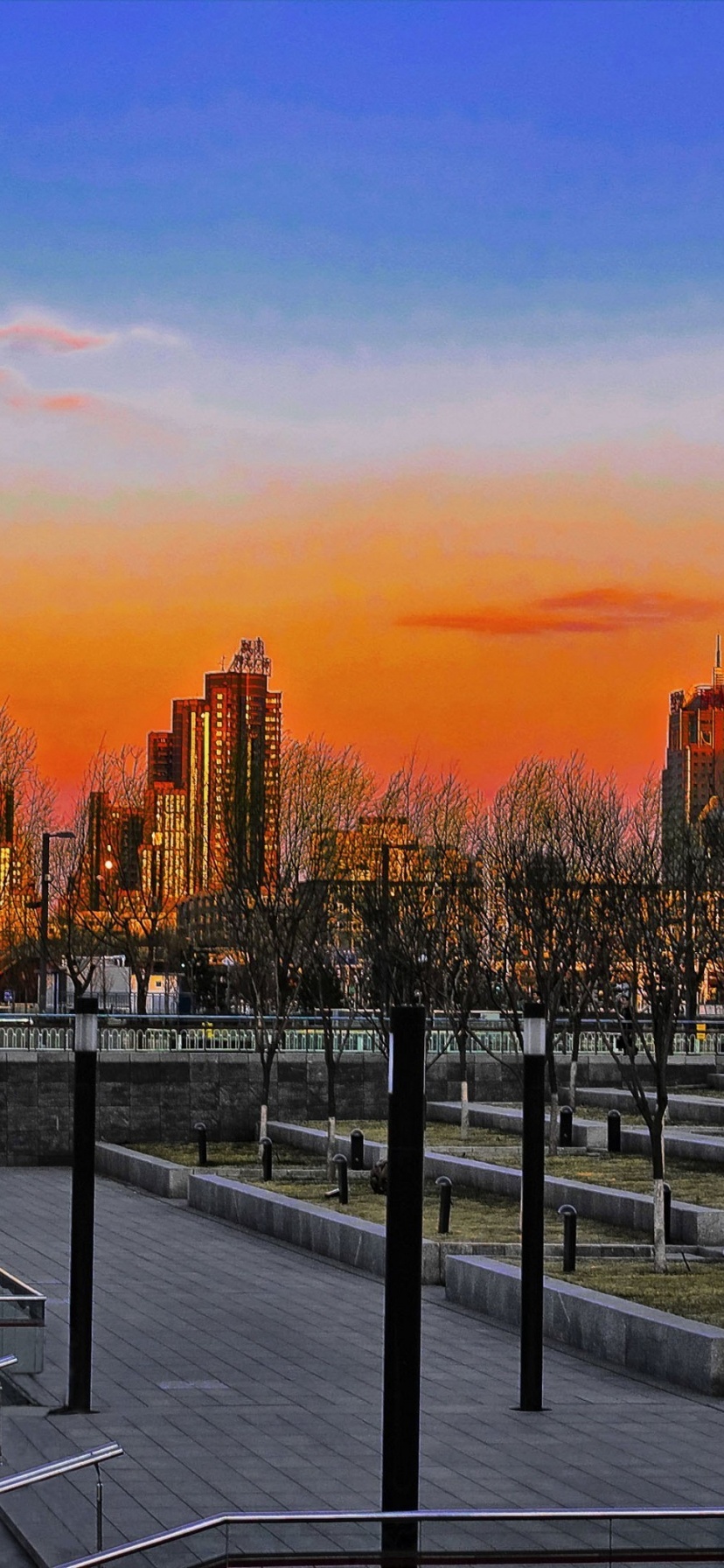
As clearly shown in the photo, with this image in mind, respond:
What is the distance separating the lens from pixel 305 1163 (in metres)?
30.2

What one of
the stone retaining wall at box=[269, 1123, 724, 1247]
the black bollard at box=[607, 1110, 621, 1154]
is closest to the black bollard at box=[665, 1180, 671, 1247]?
the stone retaining wall at box=[269, 1123, 724, 1247]

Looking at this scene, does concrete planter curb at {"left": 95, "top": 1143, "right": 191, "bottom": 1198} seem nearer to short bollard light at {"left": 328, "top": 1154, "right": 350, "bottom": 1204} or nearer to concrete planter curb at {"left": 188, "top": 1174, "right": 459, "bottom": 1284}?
concrete planter curb at {"left": 188, "top": 1174, "right": 459, "bottom": 1284}

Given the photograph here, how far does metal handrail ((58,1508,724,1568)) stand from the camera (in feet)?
27.2

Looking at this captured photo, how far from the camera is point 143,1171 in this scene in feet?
96.0

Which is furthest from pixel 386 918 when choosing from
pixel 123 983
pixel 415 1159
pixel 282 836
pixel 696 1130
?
pixel 123 983

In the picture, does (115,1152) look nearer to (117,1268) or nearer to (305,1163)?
(305,1163)

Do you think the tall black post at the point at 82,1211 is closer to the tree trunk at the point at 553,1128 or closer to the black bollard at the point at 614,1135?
the tree trunk at the point at 553,1128

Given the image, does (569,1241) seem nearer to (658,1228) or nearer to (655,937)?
(658,1228)

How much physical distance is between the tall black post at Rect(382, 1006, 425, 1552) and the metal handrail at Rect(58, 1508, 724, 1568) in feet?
3.51

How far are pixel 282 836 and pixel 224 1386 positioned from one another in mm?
28854

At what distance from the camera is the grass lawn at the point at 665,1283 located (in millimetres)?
17203

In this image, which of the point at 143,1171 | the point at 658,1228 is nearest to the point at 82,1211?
the point at 658,1228

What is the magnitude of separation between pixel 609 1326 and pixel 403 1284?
21.9ft

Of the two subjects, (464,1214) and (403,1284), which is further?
(464,1214)
